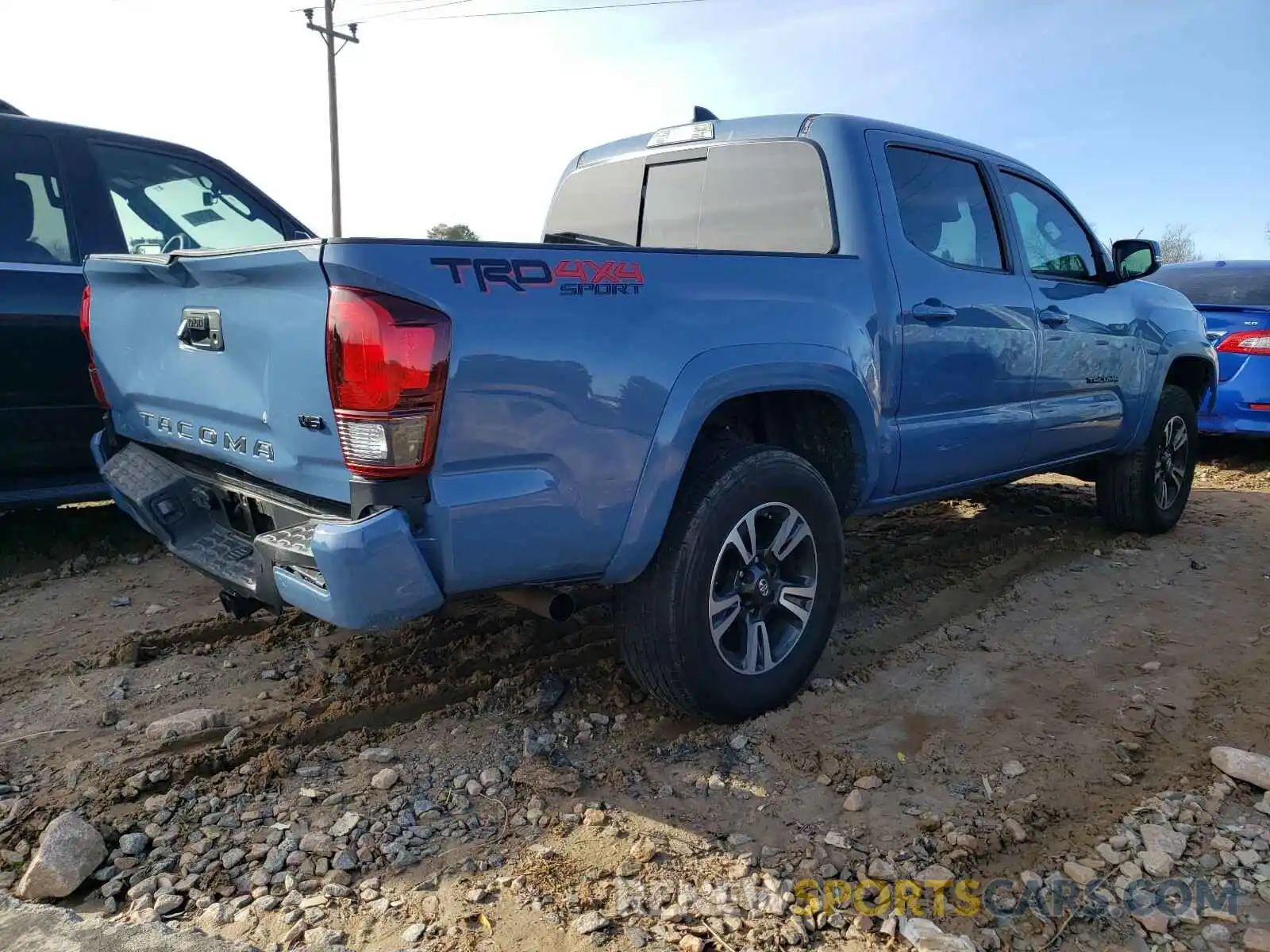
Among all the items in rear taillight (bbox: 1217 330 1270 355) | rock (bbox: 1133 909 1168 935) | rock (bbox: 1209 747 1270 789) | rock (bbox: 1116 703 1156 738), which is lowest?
rock (bbox: 1116 703 1156 738)

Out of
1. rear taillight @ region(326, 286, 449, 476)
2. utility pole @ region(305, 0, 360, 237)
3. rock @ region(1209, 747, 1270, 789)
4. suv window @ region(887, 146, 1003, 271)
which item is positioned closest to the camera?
rear taillight @ region(326, 286, 449, 476)

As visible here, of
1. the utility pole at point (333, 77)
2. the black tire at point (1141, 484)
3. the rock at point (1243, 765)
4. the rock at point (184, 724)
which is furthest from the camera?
the utility pole at point (333, 77)

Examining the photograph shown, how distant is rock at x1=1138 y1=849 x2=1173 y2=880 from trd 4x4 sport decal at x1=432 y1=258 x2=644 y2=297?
1.98m

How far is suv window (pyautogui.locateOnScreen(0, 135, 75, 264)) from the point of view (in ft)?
13.4

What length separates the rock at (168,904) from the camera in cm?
213

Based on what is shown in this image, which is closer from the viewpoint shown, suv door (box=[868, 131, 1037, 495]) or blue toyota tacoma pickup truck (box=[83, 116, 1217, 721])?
blue toyota tacoma pickup truck (box=[83, 116, 1217, 721])

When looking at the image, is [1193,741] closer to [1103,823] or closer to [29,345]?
[1103,823]

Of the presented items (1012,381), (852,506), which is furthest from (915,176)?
(852,506)

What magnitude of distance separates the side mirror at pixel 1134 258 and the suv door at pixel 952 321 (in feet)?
3.45

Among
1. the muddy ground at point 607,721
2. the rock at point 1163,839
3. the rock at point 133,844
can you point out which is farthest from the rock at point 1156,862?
the rock at point 133,844

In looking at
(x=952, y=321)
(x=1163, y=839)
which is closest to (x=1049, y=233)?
(x=952, y=321)

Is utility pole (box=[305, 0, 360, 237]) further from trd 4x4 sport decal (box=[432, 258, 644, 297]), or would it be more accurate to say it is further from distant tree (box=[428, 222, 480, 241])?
trd 4x4 sport decal (box=[432, 258, 644, 297])

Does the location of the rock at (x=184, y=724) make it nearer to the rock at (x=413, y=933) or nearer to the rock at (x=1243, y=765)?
the rock at (x=413, y=933)

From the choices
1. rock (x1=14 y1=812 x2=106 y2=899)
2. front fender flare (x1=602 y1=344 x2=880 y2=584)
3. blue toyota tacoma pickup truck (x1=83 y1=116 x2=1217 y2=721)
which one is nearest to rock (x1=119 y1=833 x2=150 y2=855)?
rock (x1=14 y1=812 x2=106 y2=899)
